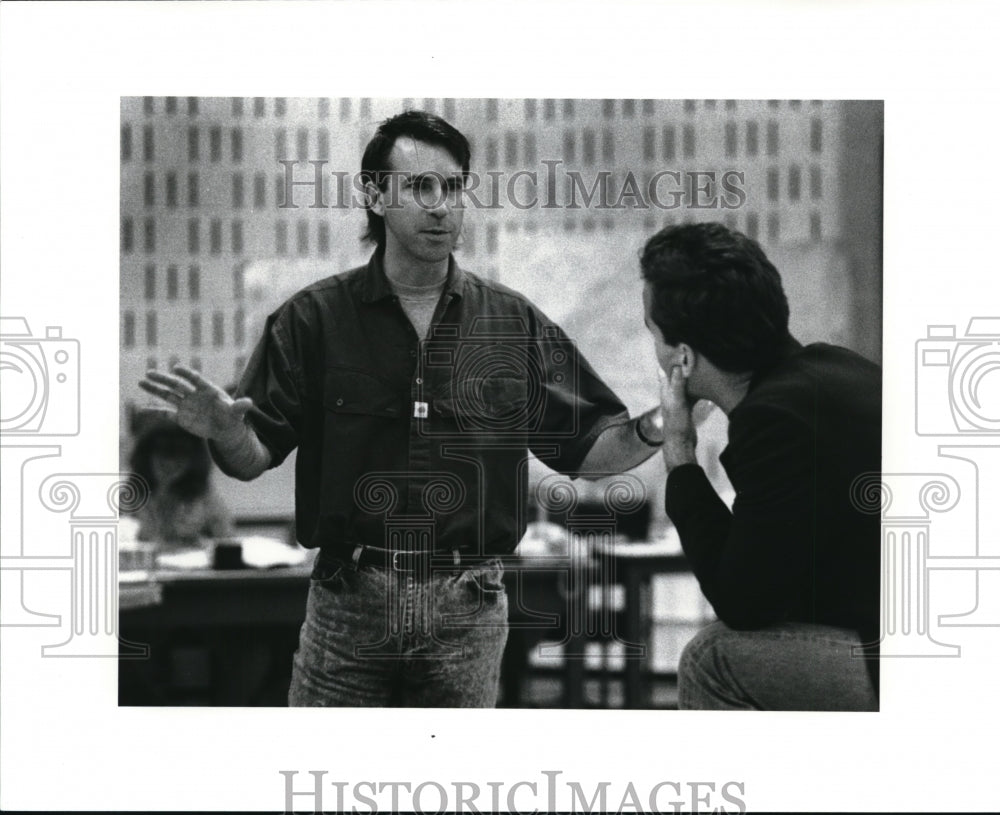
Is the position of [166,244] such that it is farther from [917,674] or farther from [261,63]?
[917,674]

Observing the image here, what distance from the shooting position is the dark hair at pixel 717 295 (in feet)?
13.3

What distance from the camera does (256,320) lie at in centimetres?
406

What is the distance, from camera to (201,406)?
13.2 feet

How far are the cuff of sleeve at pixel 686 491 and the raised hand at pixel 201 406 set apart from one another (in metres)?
1.34

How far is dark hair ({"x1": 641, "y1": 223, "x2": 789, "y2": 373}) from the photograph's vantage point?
4.04 metres

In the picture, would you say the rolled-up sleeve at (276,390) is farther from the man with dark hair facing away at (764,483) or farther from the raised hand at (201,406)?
the man with dark hair facing away at (764,483)

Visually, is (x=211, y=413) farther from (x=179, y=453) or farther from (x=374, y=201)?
(x=374, y=201)

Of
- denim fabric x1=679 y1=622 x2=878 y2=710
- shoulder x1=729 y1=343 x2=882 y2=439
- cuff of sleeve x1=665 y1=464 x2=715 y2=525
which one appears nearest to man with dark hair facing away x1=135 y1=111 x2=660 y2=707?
cuff of sleeve x1=665 y1=464 x2=715 y2=525

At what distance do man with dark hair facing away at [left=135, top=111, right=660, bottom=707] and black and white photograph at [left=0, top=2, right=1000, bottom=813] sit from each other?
1 centimetres

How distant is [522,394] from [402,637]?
0.84m

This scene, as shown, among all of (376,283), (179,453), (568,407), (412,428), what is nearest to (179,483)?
(179,453)

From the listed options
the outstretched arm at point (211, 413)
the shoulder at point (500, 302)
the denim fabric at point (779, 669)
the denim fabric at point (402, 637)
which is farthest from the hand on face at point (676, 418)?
the outstretched arm at point (211, 413)

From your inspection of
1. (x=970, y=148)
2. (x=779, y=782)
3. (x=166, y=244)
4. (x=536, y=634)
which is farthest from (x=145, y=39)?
(x=779, y=782)

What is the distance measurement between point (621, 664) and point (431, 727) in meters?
0.62
